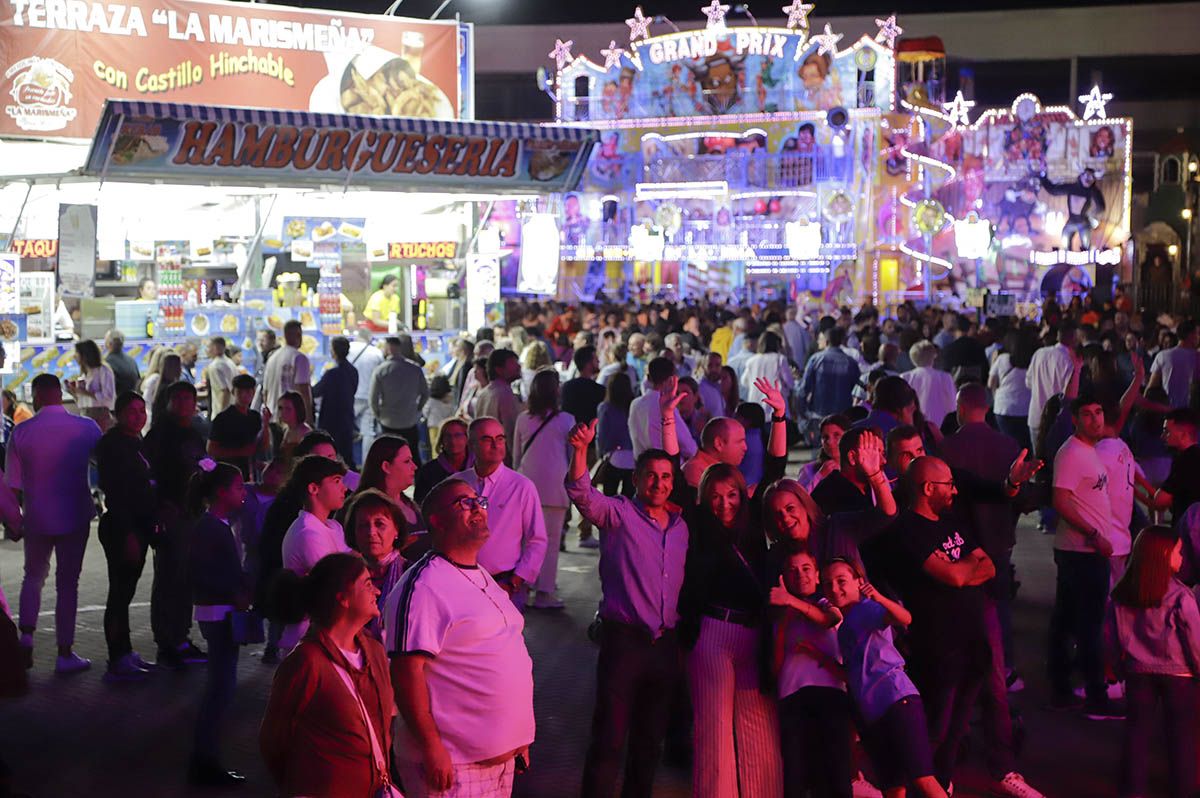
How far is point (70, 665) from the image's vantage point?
8180mm

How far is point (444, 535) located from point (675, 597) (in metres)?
1.32

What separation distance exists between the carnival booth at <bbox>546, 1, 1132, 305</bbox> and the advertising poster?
50.4ft

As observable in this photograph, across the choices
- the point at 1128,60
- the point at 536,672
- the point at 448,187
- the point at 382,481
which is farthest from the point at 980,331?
the point at 1128,60

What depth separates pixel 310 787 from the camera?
3.80 m

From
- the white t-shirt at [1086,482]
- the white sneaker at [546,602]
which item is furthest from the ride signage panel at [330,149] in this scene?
the white t-shirt at [1086,482]

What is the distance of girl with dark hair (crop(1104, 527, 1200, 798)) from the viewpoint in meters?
5.79

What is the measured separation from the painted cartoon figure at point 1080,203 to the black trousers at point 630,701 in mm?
40774

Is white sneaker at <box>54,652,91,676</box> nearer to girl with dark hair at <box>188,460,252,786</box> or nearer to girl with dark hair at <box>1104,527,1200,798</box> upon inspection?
girl with dark hair at <box>188,460,252,786</box>

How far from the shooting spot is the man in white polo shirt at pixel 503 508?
253 inches

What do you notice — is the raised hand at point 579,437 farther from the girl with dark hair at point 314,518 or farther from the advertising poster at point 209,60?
the advertising poster at point 209,60

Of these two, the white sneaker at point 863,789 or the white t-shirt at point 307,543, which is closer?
the white t-shirt at point 307,543

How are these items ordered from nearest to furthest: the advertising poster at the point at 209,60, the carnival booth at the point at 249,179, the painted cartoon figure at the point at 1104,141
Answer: the carnival booth at the point at 249,179
the advertising poster at the point at 209,60
the painted cartoon figure at the point at 1104,141

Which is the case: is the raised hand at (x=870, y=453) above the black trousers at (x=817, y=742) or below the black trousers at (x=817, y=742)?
above

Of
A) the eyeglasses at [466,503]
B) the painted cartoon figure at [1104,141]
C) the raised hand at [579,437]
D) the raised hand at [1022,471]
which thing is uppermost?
the painted cartoon figure at [1104,141]
